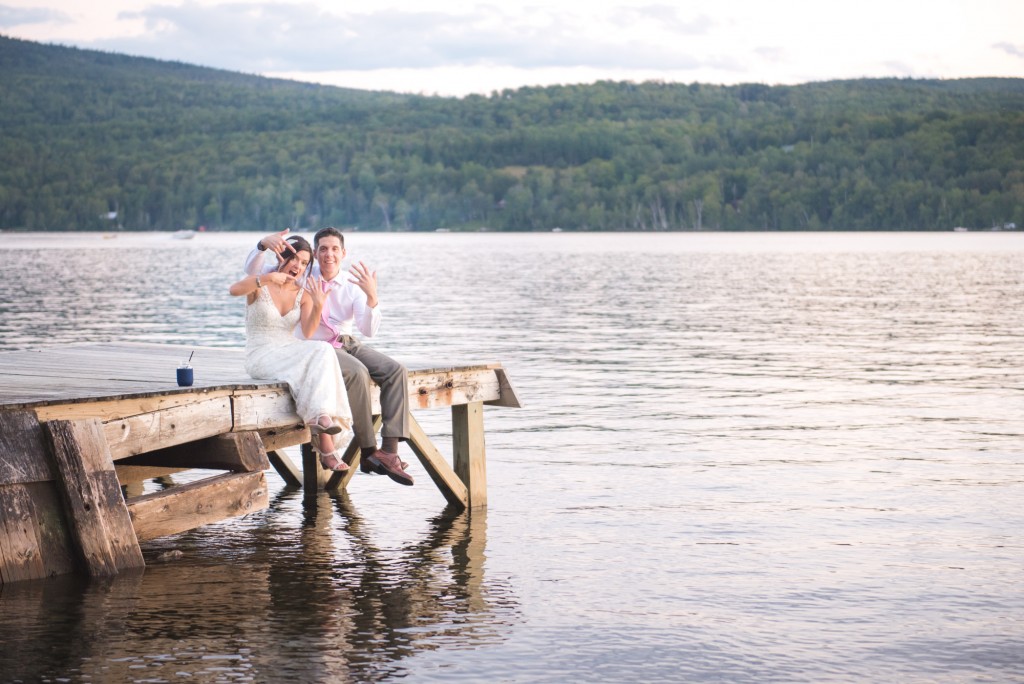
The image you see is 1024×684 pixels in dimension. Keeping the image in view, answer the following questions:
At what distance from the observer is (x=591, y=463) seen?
623 inches

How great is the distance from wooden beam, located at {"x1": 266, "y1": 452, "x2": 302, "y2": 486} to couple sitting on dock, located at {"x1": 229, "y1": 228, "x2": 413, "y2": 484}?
2.95m

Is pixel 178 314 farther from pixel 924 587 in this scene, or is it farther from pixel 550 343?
pixel 924 587

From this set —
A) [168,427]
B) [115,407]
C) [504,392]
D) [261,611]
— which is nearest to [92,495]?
[115,407]

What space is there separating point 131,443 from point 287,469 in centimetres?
466

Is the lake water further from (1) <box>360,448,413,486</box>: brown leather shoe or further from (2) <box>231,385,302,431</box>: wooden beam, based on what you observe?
(2) <box>231,385,302,431</box>: wooden beam

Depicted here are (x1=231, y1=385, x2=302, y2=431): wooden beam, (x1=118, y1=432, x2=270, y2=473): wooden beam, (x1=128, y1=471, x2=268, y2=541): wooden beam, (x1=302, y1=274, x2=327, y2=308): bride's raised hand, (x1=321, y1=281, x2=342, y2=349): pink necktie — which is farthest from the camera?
(x1=321, y1=281, x2=342, y2=349): pink necktie

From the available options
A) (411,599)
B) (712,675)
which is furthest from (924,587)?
(411,599)

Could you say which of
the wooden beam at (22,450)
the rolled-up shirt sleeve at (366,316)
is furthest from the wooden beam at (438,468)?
the wooden beam at (22,450)

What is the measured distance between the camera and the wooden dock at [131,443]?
942cm

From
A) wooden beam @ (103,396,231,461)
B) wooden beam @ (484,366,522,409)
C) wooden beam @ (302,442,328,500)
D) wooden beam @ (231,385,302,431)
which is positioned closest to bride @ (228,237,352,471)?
wooden beam @ (231,385,302,431)

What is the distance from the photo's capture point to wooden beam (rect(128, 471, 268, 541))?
1011cm

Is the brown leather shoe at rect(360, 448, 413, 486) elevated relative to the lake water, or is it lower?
elevated

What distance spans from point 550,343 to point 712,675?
2344 centimetres

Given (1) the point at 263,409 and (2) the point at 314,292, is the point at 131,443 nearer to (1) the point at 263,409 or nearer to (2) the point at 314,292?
(1) the point at 263,409
